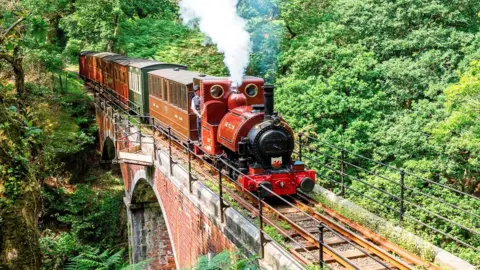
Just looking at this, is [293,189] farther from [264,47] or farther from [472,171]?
[264,47]

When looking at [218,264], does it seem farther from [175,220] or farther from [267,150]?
[175,220]

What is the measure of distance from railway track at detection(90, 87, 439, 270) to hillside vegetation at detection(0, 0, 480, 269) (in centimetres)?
243

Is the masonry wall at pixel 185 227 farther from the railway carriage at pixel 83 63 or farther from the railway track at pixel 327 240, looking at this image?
the railway carriage at pixel 83 63

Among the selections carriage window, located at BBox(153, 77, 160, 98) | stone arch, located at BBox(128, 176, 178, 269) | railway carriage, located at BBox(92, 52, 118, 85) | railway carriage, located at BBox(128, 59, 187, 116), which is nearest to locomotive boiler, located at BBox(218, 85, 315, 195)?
carriage window, located at BBox(153, 77, 160, 98)

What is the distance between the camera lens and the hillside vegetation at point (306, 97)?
11.8 meters

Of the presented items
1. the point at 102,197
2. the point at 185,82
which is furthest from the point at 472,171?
the point at 102,197

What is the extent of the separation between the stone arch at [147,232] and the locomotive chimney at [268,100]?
7188 millimetres

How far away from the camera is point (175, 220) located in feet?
35.9

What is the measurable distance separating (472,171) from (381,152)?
2.81 metres

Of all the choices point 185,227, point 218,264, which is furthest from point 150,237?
point 218,264

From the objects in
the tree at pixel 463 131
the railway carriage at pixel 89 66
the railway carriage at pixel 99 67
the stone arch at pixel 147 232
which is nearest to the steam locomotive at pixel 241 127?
the stone arch at pixel 147 232

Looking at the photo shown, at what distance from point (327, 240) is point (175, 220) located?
429 centimetres

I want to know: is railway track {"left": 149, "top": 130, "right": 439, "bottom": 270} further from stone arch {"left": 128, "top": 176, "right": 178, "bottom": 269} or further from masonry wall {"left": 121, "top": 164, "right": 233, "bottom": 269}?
stone arch {"left": 128, "top": 176, "right": 178, "bottom": 269}

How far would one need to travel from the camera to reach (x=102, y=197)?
75.0 ft
